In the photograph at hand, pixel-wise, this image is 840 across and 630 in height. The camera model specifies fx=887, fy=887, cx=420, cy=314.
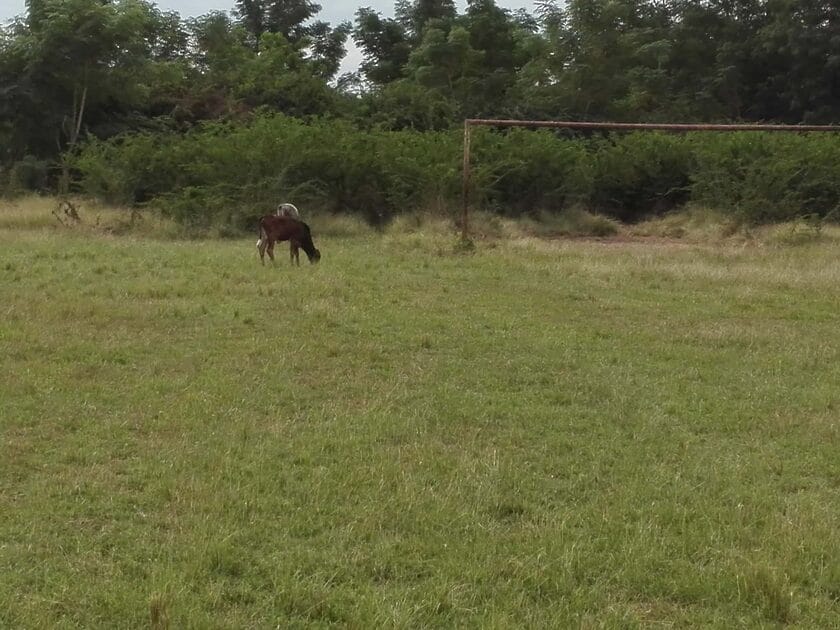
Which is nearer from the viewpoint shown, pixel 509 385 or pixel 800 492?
pixel 800 492

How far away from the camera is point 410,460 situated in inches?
205

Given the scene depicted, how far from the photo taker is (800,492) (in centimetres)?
488

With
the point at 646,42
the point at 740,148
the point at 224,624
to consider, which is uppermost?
the point at 646,42

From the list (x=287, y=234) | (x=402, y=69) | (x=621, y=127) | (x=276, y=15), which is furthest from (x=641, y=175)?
(x=276, y=15)

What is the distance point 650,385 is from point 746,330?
2859mm

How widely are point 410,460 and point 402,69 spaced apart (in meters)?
38.7

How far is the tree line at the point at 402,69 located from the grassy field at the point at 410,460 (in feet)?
43.2

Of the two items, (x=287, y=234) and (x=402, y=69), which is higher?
(x=402, y=69)

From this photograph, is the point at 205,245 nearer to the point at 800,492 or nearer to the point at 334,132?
the point at 334,132

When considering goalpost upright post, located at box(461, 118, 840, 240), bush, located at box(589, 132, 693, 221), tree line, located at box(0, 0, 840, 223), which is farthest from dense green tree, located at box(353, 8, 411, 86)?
goalpost upright post, located at box(461, 118, 840, 240)

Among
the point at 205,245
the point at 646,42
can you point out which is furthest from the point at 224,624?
the point at 646,42

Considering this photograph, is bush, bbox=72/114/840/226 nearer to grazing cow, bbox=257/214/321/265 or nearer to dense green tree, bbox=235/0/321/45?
grazing cow, bbox=257/214/321/265

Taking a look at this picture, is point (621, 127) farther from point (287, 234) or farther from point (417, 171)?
point (287, 234)

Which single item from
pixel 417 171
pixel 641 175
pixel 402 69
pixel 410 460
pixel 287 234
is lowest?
pixel 410 460
